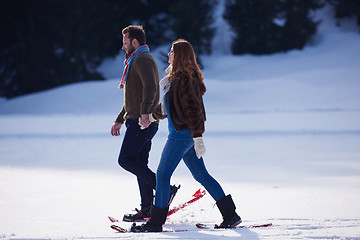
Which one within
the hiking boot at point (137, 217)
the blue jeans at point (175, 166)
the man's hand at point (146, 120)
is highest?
the man's hand at point (146, 120)

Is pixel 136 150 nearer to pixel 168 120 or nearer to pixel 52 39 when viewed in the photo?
pixel 168 120

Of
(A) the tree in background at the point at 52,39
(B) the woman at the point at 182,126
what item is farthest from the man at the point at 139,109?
(A) the tree in background at the point at 52,39

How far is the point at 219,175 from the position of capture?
6.61 metres

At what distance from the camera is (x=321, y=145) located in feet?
31.5

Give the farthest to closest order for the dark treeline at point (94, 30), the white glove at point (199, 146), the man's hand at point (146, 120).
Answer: the dark treeline at point (94, 30) < the man's hand at point (146, 120) < the white glove at point (199, 146)

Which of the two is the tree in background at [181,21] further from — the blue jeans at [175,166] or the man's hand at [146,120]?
the blue jeans at [175,166]

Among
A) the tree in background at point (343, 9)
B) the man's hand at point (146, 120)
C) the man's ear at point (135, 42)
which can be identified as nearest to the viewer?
the man's hand at point (146, 120)

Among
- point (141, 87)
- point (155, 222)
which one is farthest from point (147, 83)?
point (155, 222)

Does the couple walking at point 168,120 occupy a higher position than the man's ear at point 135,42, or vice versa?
the man's ear at point 135,42

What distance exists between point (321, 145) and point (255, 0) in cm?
2481

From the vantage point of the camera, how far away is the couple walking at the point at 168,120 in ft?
11.3

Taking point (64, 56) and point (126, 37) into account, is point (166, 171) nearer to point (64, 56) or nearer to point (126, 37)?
point (126, 37)

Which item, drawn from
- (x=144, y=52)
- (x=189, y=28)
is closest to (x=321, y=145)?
(x=144, y=52)

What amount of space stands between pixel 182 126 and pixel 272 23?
30515 millimetres
